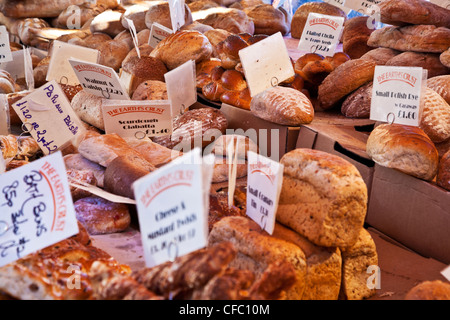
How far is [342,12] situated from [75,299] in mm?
3589

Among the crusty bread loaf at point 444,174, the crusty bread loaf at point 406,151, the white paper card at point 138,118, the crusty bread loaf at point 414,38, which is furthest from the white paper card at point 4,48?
the crusty bread loaf at point 444,174

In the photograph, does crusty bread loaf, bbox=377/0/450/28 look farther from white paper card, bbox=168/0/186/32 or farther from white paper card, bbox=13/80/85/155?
white paper card, bbox=13/80/85/155

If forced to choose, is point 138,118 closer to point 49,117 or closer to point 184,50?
point 49,117

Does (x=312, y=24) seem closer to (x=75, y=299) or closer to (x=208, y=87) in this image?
(x=208, y=87)

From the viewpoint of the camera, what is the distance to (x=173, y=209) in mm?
1076

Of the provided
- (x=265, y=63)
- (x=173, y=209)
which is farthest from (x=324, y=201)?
(x=265, y=63)

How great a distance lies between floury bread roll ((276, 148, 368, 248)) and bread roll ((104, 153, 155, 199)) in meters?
0.64

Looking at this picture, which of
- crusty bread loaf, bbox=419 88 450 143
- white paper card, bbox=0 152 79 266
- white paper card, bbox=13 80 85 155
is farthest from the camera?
white paper card, bbox=13 80 85 155

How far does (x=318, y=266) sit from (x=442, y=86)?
1.36m

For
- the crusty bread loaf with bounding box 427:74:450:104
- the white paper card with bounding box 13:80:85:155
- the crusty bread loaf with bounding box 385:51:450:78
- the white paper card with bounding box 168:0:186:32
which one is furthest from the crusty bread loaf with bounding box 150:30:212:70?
the crusty bread loaf with bounding box 427:74:450:104

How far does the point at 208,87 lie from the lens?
9.69 feet

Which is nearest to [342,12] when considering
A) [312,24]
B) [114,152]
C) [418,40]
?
[312,24]

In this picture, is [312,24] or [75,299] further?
[312,24]

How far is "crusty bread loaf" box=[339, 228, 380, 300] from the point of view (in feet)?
4.79
